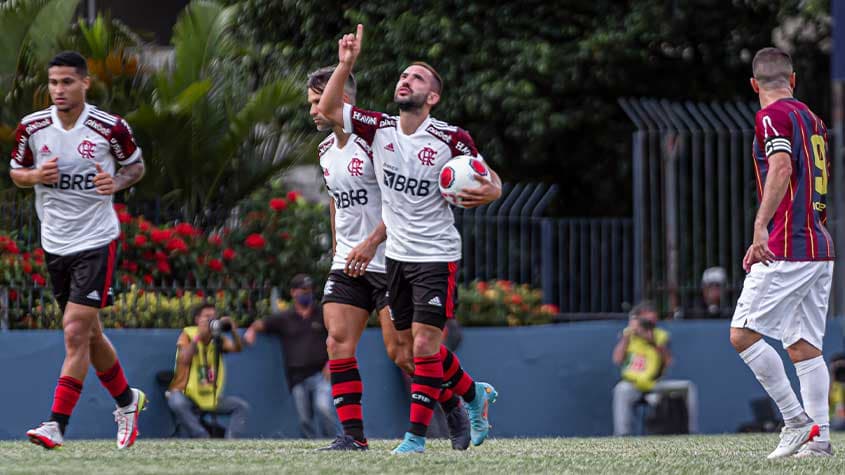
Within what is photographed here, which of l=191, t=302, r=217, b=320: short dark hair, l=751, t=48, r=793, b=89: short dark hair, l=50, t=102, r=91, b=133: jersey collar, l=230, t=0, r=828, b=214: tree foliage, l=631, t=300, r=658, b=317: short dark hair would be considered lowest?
l=631, t=300, r=658, b=317: short dark hair

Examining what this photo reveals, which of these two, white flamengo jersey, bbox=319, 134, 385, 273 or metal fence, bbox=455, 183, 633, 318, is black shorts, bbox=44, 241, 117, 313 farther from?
metal fence, bbox=455, 183, 633, 318

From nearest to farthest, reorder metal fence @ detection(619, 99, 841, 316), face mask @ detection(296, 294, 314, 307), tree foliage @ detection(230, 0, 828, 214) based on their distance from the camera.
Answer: face mask @ detection(296, 294, 314, 307) → metal fence @ detection(619, 99, 841, 316) → tree foliage @ detection(230, 0, 828, 214)

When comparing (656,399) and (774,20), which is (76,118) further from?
(774,20)

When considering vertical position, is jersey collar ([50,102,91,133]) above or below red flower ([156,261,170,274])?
above

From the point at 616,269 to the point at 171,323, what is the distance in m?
4.96

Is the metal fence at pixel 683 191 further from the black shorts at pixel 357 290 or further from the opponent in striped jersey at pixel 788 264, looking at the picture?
the opponent in striped jersey at pixel 788 264

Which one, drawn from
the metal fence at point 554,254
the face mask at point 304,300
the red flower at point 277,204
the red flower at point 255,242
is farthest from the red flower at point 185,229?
the metal fence at point 554,254

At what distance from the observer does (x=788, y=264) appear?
7871mm

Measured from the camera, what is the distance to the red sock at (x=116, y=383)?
8.97 meters

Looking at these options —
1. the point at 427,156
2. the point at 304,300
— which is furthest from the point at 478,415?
the point at 304,300

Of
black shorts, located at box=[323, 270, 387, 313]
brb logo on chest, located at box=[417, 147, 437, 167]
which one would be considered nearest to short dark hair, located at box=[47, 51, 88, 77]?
black shorts, located at box=[323, 270, 387, 313]

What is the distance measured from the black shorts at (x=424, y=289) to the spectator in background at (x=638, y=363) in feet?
22.5

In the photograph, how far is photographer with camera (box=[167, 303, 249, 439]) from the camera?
13.3m

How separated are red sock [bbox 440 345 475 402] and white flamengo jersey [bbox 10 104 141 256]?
76.6 inches
